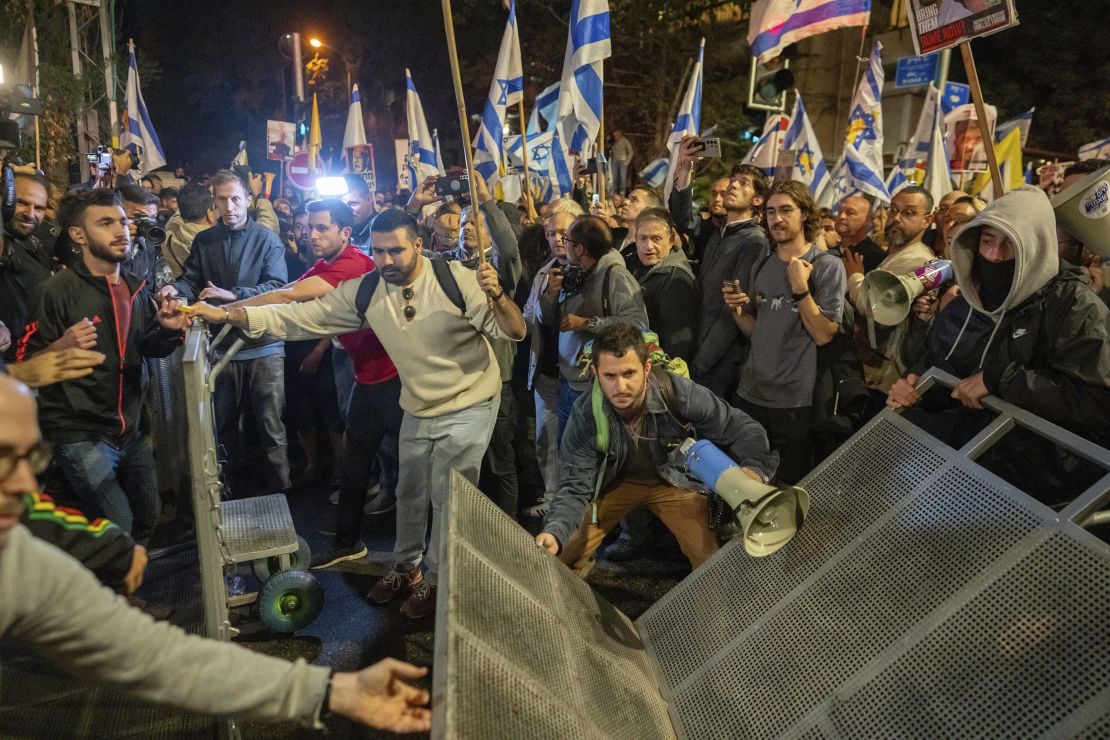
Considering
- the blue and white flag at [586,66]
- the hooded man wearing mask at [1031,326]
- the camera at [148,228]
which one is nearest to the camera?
the hooded man wearing mask at [1031,326]

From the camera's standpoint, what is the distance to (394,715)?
1962 mm

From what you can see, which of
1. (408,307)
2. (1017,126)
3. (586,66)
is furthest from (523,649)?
(1017,126)

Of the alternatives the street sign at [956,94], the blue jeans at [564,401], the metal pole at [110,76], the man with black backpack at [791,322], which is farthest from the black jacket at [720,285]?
the metal pole at [110,76]

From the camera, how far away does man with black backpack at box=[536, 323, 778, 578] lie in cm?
363

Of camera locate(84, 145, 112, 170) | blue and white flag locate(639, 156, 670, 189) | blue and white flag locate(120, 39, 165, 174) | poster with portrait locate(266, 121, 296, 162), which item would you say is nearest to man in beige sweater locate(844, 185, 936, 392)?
blue and white flag locate(639, 156, 670, 189)

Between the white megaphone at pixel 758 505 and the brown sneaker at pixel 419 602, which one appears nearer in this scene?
A: the white megaphone at pixel 758 505

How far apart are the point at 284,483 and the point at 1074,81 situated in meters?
23.3

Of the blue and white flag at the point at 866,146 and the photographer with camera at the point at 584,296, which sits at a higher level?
the blue and white flag at the point at 866,146

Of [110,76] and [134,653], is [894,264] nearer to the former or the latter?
[134,653]

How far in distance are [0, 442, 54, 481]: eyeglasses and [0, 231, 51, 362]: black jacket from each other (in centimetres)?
413

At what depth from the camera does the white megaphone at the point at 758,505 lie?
2.68m

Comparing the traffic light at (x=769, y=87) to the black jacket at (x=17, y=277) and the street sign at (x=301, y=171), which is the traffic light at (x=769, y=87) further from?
the black jacket at (x=17, y=277)

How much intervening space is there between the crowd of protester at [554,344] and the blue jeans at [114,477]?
0.01 m

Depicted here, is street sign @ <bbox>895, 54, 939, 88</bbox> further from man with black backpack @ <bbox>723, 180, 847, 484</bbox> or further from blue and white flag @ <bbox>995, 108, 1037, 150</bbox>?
man with black backpack @ <bbox>723, 180, 847, 484</bbox>
